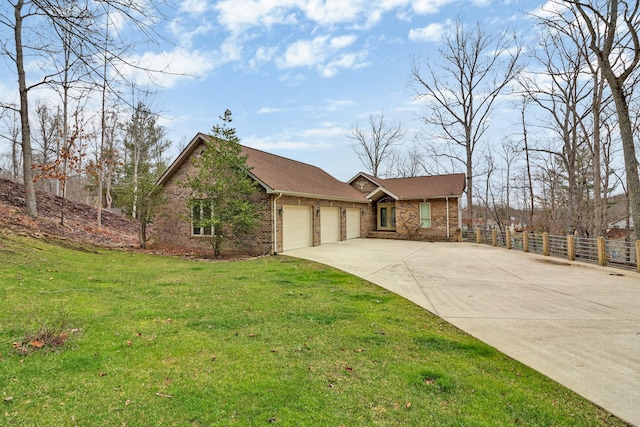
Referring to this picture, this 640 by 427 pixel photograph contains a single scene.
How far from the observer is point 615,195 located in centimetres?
2819

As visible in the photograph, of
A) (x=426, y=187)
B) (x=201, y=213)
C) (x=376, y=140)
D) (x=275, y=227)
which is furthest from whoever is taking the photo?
(x=376, y=140)

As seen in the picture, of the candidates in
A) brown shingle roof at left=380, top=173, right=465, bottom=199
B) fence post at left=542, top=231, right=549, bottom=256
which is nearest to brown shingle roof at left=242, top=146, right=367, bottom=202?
brown shingle roof at left=380, top=173, right=465, bottom=199

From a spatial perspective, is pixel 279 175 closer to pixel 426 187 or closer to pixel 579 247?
pixel 426 187

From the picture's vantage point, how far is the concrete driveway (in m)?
3.51

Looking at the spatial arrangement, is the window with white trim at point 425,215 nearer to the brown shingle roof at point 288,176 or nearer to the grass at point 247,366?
the brown shingle roof at point 288,176

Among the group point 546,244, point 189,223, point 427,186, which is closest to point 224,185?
point 189,223

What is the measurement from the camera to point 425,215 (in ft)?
69.8

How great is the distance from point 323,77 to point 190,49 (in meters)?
14.6

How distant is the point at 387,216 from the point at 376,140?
1524 cm

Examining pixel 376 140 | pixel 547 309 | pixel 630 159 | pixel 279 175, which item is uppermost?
pixel 376 140

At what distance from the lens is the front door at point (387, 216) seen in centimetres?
2322

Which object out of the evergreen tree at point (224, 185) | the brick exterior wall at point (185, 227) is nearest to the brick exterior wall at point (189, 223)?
the brick exterior wall at point (185, 227)

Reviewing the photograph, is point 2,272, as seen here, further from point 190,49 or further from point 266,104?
point 266,104

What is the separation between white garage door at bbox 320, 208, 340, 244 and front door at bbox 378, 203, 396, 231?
6.14 metres
